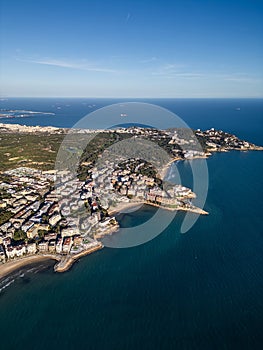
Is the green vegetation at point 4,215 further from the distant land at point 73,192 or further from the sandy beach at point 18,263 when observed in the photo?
the sandy beach at point 18,263

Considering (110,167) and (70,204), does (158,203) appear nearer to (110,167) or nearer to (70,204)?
(70,204)

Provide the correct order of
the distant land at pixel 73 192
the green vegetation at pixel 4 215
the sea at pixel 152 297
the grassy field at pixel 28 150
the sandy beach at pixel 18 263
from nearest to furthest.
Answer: the sea at pixel 152 297, the sandy beach at pixel 18 263, the distant land at pixel 73 192, the green vegetation at pixel 4 215, the grassy field at pixel 28 150

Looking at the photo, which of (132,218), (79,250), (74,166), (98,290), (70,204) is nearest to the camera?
(98,290)

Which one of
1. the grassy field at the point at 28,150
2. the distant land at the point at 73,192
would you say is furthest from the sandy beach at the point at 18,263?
the grassy field at the point at 28,150

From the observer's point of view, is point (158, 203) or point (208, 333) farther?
point (158, 203)

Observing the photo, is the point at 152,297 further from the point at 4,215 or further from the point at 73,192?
the point at 73,192

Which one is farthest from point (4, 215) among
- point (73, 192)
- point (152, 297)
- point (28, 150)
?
point (28, 150)

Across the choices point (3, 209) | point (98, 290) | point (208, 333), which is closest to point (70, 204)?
point (3, 209)
